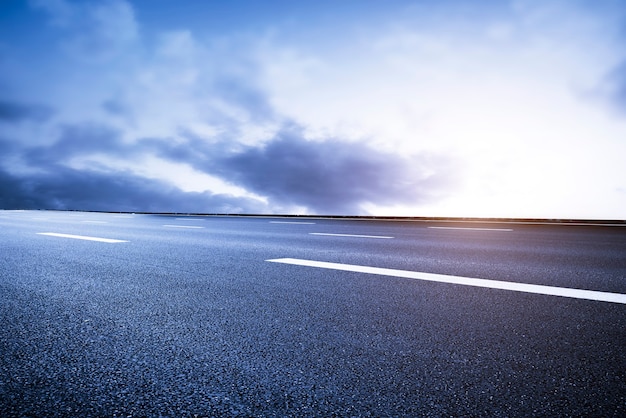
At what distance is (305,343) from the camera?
232cm

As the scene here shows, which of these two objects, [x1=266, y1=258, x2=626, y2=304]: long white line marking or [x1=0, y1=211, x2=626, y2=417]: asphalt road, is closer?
[x1=0, y1=211, x2=626, y2=417]: asphalt road

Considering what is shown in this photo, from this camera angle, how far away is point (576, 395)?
1691 millimetres

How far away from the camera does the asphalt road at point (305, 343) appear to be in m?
1.66

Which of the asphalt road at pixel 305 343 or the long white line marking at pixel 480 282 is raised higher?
the long white line marking at pixel 480 282

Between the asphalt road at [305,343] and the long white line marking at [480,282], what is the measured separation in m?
0.08

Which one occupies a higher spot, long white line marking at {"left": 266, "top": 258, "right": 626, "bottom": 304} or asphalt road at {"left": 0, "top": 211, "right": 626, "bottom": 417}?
long white line marking at {"left": 266, "top": 258, "right": 626, "bottom": 304}

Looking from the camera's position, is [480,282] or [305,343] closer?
[305,343]

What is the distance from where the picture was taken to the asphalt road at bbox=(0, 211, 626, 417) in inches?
65.3

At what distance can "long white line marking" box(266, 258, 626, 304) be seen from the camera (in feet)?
11.3

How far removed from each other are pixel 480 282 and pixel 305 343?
7.48 feet

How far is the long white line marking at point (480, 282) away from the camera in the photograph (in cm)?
344

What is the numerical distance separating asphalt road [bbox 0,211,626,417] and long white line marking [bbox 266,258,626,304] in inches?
3.1

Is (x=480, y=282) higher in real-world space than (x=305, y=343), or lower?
higher

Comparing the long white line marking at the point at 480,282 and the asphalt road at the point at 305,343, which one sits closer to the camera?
the asphalt road at the point at 305,343
